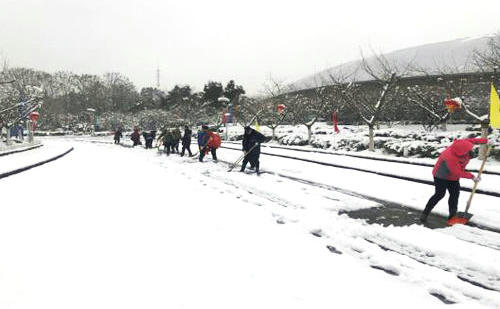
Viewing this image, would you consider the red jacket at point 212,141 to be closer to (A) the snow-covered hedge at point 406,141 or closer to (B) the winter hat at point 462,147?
(A) the snow-covered hedge at point 406,141

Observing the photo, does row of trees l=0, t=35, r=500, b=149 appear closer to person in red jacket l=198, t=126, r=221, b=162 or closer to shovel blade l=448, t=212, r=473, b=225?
person in red jacket l=198, t=126, r=221, b=162

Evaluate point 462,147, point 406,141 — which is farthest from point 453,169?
point 406,141

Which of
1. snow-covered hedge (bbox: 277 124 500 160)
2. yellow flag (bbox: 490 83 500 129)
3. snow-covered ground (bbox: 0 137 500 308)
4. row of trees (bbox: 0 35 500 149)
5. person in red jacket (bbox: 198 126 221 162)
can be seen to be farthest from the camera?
row of trees (bbox: 0 35 500 149)

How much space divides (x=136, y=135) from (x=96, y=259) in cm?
2844

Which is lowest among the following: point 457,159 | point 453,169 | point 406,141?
point 406,141

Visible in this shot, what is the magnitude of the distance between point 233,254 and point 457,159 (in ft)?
12.5

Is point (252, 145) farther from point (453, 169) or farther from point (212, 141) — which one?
point (453, 169)

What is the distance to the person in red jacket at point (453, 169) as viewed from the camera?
6.30 m

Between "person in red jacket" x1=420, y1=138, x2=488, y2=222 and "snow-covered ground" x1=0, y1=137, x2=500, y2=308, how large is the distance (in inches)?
23.2

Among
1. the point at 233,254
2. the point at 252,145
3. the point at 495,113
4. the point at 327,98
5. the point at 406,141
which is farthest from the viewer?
the point at 327,98

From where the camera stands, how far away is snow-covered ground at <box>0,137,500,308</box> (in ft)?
12.6

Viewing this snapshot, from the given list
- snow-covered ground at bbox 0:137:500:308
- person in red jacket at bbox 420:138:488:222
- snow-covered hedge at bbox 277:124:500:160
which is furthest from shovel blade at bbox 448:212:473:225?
snow-covered hedge at bbox 277:124:500:160

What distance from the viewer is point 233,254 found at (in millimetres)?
4992

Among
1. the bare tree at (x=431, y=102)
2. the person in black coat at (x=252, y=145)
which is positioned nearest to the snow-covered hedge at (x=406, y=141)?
the bare tree at (x=431, y=102)
